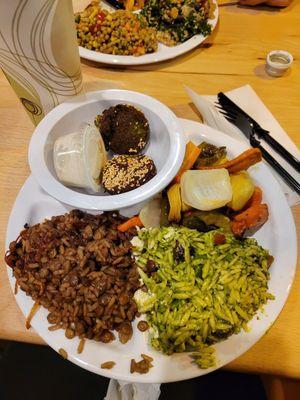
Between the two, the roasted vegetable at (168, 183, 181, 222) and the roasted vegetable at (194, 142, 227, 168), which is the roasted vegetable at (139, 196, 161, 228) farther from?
the roasted vegetable at (194, 142, 227, 168)

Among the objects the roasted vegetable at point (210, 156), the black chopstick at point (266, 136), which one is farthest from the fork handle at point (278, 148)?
the roasted vegetable at point (210, 156)

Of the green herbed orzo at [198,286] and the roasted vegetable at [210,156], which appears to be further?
the roasted vegetable at [210,156]

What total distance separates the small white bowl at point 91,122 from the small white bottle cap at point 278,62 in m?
0.61

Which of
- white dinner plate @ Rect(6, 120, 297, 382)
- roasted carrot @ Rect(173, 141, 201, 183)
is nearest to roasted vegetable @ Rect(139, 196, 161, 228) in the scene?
roasted carrot @ Rect(173, 141, 201, 183)

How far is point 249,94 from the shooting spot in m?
1.34

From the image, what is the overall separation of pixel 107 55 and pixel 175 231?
0.86 meters

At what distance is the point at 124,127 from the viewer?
3.38ft

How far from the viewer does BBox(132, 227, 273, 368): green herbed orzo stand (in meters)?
0.81

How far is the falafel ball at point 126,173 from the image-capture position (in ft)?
3.10

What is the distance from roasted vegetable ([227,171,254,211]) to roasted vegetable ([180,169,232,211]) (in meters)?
0.04

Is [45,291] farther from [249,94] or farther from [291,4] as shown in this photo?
[291,4]

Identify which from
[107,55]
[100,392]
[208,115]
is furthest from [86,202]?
[100,392]

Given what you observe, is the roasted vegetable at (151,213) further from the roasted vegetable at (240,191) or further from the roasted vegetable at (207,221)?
the roasted vegetable at (240,191)

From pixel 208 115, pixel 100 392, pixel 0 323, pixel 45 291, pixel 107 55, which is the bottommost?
pixel 100 392
